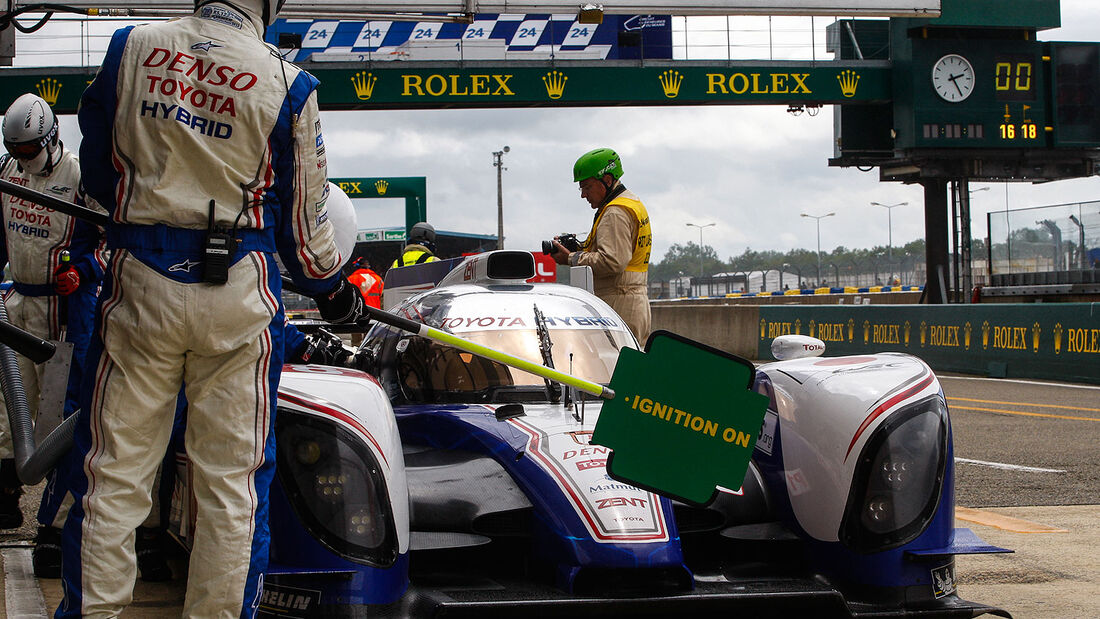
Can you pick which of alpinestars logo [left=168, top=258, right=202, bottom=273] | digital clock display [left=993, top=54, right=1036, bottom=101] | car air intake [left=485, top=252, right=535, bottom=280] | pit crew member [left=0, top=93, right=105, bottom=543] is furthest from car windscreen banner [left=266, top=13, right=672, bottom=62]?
alpinestars logo [left=168, top=258, right=202, bottom=273]

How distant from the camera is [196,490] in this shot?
279 cm

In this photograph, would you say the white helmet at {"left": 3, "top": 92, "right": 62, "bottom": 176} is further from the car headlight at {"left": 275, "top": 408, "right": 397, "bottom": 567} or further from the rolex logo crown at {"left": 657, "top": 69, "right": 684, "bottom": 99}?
the rolex logo crown at {"left": 657, "top": 69, "right": 684, "bottom": 99}

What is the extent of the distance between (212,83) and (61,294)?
8.00 ft

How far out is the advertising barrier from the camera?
13312mm

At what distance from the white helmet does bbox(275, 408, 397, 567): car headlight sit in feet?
8.46

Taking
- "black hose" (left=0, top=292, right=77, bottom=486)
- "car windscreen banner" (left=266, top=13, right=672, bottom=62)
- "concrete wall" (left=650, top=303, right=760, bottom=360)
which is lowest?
"concrete wall" (left=650, top=303, right=760, bottom=360)

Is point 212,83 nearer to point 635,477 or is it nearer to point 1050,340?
point 635,477

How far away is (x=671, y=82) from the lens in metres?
22.2

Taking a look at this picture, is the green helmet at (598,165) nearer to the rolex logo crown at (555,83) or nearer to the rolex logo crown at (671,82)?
the rolex logo crown at (555,83)

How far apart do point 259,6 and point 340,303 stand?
82 centimetres

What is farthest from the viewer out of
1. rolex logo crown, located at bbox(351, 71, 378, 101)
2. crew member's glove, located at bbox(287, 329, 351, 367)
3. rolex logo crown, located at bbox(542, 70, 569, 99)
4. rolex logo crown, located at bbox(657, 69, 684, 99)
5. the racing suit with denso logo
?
rolex logo crown, located at bbox(657, 69, 684, 99)

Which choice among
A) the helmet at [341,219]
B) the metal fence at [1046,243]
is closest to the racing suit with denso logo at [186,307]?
the helmet at [341,219]

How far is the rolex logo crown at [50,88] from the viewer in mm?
19969

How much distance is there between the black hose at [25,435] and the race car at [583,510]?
37 centimetres
